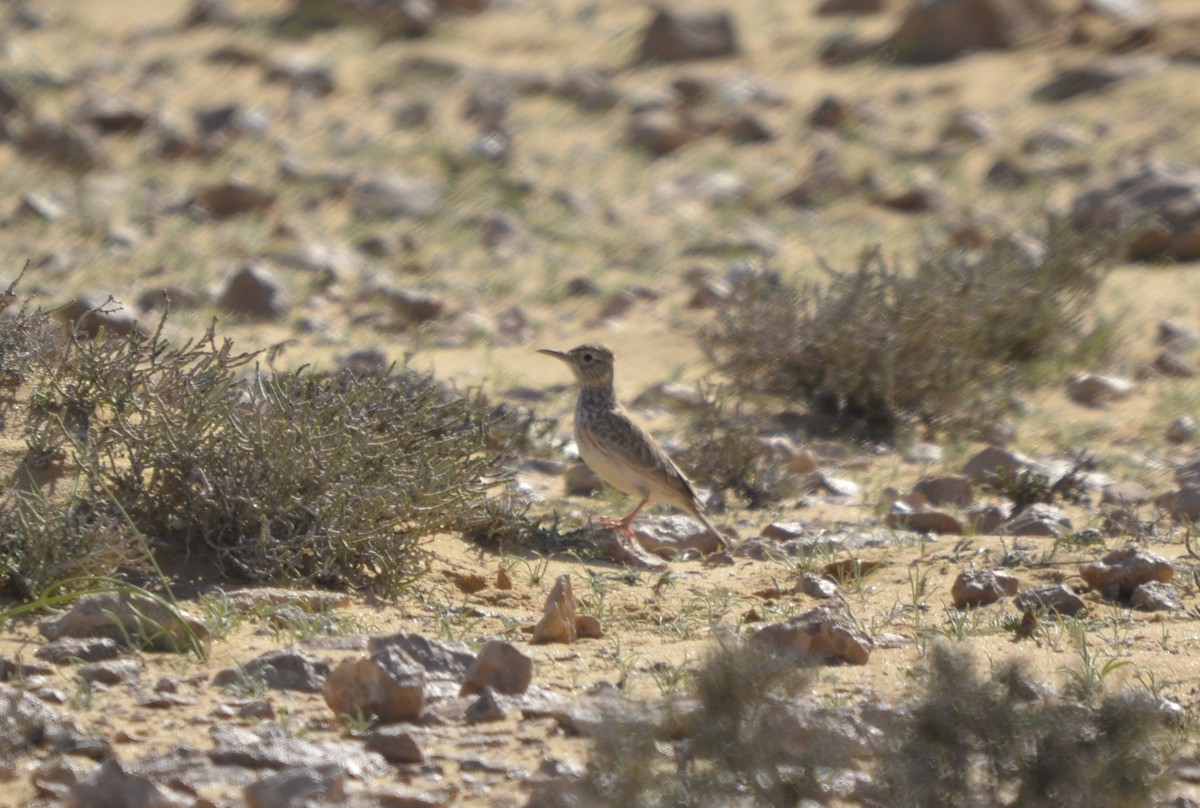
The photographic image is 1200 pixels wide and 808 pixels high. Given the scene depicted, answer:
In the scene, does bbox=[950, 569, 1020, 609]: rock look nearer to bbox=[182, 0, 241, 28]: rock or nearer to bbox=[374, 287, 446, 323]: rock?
bbox=[374, 287, 446, 323]: rock

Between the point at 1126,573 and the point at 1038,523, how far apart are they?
1.02 meters

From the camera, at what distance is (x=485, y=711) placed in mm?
3922

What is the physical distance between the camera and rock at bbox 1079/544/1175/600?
5336 mm

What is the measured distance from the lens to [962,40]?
617 inches

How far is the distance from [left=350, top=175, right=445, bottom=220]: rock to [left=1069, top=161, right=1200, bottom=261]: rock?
4.45 m

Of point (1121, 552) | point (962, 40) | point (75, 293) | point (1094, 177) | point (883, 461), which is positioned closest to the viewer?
point (1121, 552)

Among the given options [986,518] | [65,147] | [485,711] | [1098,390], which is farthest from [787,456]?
[65,147]

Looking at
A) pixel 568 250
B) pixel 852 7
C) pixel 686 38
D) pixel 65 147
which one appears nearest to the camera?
pixel 568 250

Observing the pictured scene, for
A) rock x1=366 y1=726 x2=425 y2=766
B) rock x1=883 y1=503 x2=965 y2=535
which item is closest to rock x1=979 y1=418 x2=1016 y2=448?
rock x1=883 y1=503 x2=965 y2=535

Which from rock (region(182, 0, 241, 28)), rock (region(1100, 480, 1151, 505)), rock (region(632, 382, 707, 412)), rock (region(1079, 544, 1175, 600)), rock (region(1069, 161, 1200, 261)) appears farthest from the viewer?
rock (region(182, 0, 241, 28))

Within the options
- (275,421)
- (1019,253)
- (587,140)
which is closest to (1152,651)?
(275,421)

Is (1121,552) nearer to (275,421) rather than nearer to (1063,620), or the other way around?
(1063,620)

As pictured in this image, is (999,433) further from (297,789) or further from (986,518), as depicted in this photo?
(297,789)

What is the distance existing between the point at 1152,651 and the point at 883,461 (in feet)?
11.0
